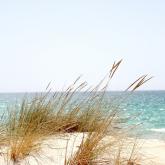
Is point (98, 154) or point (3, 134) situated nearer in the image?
point (98, 154)

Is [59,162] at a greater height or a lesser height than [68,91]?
lesser

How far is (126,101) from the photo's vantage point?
427 centimetres

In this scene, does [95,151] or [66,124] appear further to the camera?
[66,124]

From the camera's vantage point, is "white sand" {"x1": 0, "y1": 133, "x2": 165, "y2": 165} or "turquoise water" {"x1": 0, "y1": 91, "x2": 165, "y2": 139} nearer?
"white sand" {"x1": 0, "y1": 133, "x2": 165, "y2": 165}

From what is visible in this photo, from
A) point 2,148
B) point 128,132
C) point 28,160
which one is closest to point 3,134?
point 2,148

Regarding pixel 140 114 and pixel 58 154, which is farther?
pixel 140 114

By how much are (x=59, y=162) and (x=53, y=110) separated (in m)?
1.35

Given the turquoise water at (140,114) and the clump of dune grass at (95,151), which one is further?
the turquoise water at (140,114)

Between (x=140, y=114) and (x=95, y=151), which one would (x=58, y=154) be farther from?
(x=140, y=114)

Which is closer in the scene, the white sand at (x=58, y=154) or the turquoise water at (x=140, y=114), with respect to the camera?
the white sand at (x=58, y=154)

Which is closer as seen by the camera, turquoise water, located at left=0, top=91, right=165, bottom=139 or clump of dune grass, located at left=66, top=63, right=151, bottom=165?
clump of dune grass, located at left=66, top=63, right=151, bottom=165

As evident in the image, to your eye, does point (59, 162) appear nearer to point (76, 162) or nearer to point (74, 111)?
point (76, 162)

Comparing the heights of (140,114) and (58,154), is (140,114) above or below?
above

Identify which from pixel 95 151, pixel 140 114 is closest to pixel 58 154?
pixel 95 151
